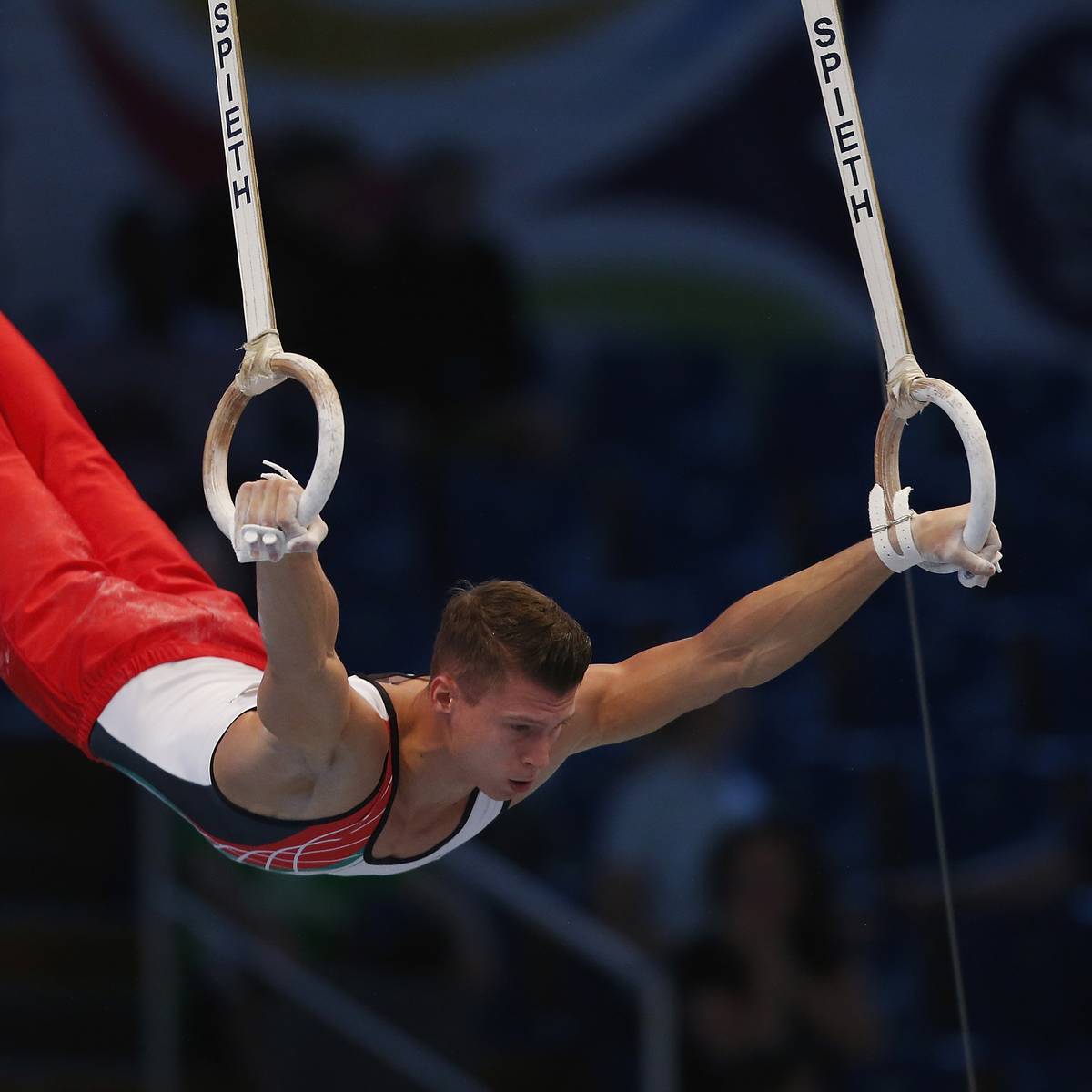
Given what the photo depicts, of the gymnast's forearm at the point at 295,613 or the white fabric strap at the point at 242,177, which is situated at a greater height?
the white fabric strap at the point at 242,177

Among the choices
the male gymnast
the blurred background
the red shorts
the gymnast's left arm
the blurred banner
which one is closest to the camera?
the male gymnast

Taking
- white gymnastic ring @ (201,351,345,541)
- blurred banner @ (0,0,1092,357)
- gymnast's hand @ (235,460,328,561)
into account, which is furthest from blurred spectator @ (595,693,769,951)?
gymnast's hand @ (235,460,328,561)

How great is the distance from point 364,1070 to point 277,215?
2938 millimetres

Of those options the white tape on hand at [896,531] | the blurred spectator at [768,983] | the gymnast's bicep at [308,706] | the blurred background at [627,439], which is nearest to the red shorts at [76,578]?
the gymnast's bicep at [308,706]

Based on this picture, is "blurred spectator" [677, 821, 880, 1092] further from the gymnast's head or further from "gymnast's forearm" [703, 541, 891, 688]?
the gymnast's head

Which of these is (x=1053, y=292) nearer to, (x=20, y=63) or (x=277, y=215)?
(x=277, y=215)

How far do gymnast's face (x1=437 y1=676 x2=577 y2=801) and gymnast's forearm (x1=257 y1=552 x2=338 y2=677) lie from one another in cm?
37

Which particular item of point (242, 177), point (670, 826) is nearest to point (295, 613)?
point (242, 177)

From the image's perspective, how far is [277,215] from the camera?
20.1ft

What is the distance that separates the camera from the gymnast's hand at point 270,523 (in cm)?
221

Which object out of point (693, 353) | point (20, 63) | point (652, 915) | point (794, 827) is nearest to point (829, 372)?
point (693, 353)

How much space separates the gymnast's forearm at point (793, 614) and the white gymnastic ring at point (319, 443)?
87 cm

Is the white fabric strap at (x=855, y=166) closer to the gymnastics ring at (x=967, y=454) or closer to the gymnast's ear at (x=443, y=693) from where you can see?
the gymnastics ring at (x=967, y=454)

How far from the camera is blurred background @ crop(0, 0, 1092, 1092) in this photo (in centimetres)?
523
